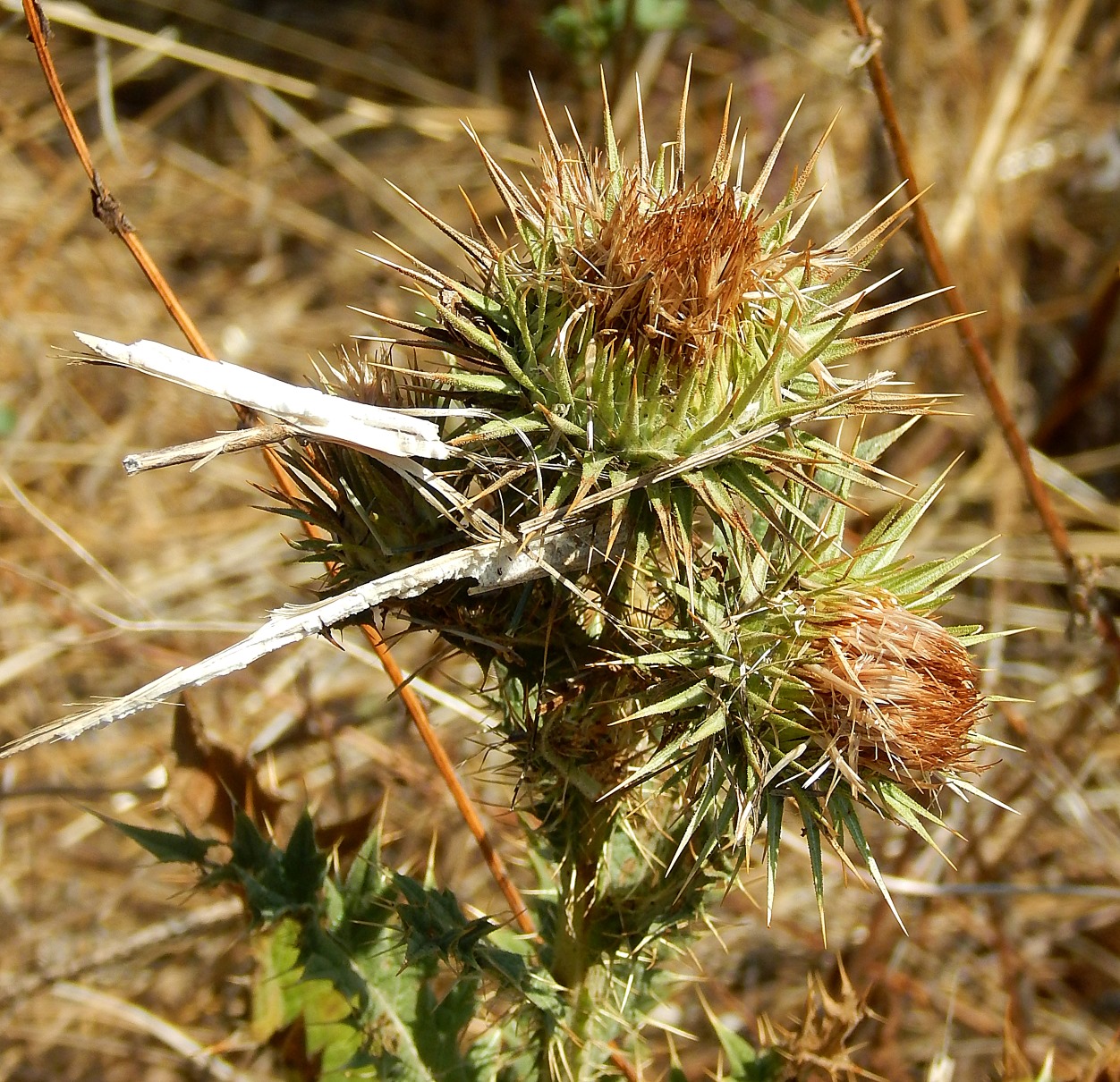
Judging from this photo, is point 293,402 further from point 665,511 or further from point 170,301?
point 170,301

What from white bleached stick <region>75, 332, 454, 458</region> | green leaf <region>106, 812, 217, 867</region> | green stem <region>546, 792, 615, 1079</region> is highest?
white bleached stick <region>75, 332, 454, 458</region>

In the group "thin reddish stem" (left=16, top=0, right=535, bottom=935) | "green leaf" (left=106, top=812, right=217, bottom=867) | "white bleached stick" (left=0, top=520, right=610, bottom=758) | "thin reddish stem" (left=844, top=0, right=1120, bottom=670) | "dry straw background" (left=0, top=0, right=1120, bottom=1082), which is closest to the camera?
"white bleached stick" (left=0, top=520, right=610, bottom=758)

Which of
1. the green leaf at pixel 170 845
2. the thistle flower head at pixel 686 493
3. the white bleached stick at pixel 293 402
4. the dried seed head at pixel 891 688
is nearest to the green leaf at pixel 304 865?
the green leaf at pixel 170 845

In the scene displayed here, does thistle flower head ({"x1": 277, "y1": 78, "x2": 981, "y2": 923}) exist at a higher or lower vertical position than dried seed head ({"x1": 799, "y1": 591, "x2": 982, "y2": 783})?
higher

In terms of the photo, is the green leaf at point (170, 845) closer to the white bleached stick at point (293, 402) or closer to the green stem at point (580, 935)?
the green stem at point (580, 935)

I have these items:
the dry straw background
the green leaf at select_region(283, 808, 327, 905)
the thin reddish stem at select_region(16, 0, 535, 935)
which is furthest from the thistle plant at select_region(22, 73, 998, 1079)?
the dry straw background

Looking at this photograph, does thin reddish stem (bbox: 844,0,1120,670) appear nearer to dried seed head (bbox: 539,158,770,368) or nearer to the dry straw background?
the dry straw background
